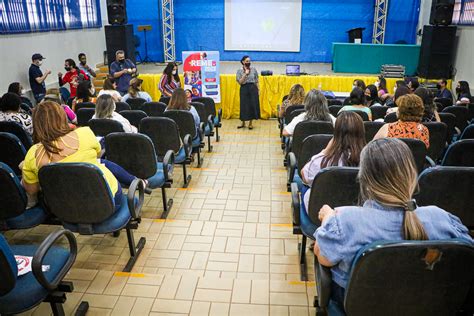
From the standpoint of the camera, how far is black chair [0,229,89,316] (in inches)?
61.7

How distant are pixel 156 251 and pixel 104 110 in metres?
1.57

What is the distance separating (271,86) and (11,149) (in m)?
5.53

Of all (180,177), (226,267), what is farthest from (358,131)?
(180,177)

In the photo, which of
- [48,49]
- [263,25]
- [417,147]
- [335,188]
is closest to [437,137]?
[417,147]

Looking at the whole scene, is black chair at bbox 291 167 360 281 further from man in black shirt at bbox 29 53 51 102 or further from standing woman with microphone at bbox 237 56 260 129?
man in black shirt at bbox 29 53 51 102

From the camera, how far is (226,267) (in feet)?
9.06

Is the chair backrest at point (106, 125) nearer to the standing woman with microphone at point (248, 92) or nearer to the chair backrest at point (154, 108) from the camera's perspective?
the chair backrest at point (154, 108)

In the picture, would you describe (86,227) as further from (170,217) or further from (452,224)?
(452,224)

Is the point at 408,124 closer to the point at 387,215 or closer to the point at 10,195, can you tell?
the point at 387,215

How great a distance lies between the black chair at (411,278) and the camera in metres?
1.27

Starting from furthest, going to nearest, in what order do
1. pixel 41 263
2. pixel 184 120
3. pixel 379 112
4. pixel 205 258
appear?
pixel 379 112, pixel 184 120, pixel 205 258, pixel 41 263

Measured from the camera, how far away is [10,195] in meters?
2.30

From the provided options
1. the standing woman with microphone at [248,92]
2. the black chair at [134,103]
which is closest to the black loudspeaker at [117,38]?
the standing woman with microphone at [248,92]

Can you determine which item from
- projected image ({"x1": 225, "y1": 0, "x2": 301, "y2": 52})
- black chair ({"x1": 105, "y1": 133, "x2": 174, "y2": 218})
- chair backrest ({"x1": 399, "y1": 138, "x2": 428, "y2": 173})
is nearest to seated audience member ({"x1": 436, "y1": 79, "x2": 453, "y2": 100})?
chair backrest ({"x1": 399, "y1": 138, "x2": 428, "y2": 173})
